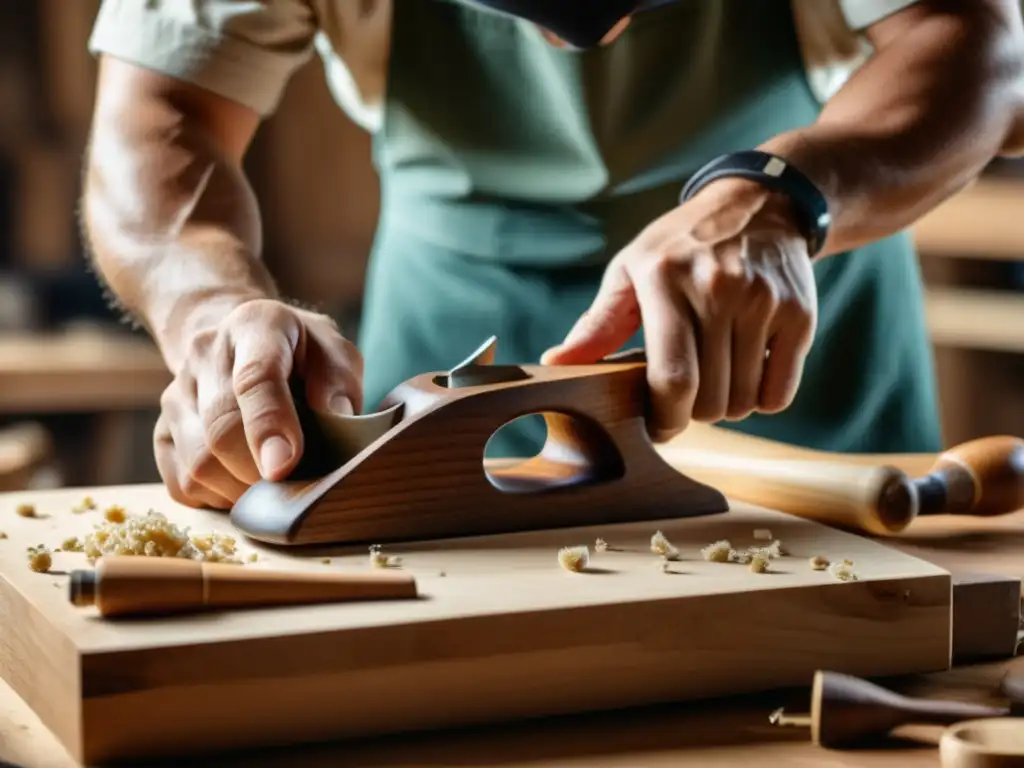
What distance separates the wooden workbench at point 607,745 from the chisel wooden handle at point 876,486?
267 millimetres

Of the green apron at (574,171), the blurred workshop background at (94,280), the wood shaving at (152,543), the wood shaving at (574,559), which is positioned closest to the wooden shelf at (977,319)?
the blurred workshop background at (94,280)

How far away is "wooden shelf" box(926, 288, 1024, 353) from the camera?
3.78 meters

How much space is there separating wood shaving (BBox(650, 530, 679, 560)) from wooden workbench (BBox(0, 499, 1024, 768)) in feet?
0.44

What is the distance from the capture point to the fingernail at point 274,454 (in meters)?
1.18

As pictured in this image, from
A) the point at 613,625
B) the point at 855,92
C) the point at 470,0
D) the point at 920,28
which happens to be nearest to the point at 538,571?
the point at 613,625

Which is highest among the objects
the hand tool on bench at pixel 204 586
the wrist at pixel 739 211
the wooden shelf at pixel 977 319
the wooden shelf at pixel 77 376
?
the wrist at pixel 739 211

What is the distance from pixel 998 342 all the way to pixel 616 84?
2.31m

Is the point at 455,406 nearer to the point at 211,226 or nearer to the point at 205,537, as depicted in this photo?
the point at 205,537

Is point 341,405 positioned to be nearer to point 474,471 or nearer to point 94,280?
point 474,471

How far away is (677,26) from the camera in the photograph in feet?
5.90

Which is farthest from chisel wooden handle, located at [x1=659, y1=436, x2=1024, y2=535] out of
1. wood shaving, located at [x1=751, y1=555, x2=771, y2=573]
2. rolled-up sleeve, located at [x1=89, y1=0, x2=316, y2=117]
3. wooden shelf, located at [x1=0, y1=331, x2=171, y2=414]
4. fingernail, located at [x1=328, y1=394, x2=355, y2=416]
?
wooden shelf, located at [x1=0, y1=331, x2=171, y2=414]

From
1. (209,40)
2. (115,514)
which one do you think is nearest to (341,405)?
(115,514)

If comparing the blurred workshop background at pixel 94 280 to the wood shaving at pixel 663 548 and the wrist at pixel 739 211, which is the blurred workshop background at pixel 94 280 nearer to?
the wrist at pixel 739 211

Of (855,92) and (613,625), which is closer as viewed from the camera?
(613,625)
